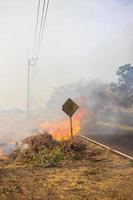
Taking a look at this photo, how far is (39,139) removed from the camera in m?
16.4

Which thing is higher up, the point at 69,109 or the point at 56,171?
the point at 69,109

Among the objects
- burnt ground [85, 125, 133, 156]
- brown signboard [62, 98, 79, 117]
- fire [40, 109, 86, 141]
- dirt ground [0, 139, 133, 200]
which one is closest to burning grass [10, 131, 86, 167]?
dirt ground [0, 139, 133, 200]

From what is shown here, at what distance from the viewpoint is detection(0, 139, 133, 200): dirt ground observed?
8148 mm

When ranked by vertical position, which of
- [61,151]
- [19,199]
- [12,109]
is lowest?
[19,199]

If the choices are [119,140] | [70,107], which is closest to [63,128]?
[119,140]

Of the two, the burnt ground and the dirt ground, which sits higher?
the burnt ground

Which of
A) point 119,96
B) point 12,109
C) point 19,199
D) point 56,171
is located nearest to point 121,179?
point 56,171

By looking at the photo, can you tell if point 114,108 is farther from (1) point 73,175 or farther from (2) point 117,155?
(1) point 73,175

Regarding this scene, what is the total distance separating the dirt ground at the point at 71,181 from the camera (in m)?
8.15

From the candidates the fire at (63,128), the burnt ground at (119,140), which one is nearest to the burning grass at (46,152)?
the burnt ground at (119,140)

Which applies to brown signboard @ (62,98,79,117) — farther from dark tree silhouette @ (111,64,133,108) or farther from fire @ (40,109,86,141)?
dark tree silhouette @ (111,64,133,108)

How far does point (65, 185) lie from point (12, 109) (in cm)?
8415

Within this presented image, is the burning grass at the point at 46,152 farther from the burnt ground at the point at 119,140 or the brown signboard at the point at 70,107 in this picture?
the burnt ground at the point at 119,140

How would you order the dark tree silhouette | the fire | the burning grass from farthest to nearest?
the dark tree silhouette, the fire, the burning grass
